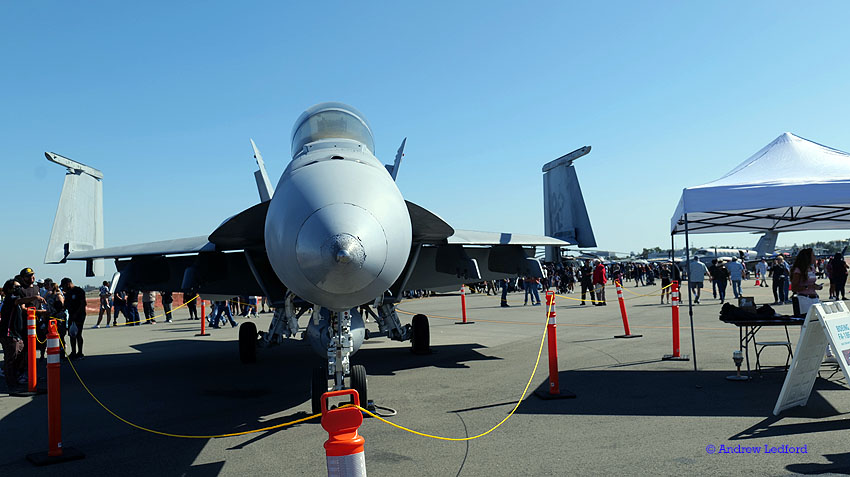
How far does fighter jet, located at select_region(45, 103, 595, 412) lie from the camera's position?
3605 millimetres

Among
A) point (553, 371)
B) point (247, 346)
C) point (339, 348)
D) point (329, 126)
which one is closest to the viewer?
point (339, 348)

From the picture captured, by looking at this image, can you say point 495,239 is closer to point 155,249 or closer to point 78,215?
point 155,249

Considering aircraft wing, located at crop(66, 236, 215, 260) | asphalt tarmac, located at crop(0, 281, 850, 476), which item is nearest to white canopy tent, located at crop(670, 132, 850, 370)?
asphalt tarmac, located at crop(0, 281, 850, 476)

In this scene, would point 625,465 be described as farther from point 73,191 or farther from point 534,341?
point 73,191

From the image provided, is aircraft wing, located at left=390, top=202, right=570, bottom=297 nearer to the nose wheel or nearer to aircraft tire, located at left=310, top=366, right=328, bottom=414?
the nose wheel

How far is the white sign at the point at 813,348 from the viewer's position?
489cm

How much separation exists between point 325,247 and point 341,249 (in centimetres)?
11

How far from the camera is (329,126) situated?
635 centimetres

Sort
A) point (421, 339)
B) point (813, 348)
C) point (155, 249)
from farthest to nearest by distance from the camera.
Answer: point (421, 339)
point (155, 249)
point (813, 348)

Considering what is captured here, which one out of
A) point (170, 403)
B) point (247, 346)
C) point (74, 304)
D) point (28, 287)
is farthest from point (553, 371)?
point (74, 304)

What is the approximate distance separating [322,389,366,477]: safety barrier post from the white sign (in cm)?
404

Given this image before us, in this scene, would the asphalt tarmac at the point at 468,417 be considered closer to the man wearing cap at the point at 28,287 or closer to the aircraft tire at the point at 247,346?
the aircraft tire at the point at 247,346

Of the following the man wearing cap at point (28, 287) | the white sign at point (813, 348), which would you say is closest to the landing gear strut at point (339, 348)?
the white sign at point (813, 348)

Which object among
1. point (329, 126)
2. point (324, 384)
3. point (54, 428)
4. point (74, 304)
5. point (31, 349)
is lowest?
point (54, 428)
